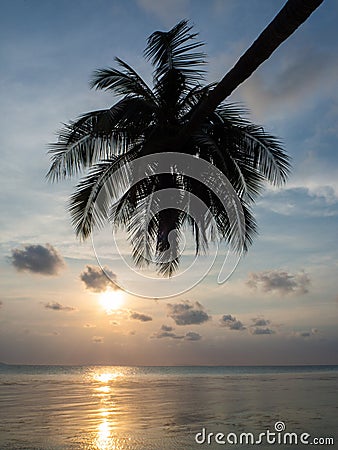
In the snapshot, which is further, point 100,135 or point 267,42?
point 100,135

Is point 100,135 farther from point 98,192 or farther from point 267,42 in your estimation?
point 267,42

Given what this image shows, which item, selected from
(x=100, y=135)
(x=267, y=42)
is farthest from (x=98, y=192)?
(x=267, y=42)

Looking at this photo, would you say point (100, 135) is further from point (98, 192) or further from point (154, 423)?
point (154, 423)

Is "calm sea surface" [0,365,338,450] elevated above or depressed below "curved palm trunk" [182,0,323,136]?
below

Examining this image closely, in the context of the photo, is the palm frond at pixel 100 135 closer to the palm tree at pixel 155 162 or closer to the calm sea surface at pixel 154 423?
the palm tree at pixel 155 162

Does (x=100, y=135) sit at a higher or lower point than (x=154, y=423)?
higher

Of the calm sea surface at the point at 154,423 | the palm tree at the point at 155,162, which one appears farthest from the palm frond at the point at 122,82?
the calm sea surface at the point at 154,423

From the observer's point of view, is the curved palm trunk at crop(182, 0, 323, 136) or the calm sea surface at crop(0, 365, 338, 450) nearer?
the curved palm trunk at crop(182, 0, 323, 136)

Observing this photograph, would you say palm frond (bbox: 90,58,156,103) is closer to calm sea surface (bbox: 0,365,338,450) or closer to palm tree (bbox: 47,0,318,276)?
palm tree (bbox: 47,0,318,276)

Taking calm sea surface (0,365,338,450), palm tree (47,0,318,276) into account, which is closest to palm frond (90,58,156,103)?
palm tree (47,0,318,276)

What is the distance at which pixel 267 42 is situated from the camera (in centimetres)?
523

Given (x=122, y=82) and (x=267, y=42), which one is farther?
(x=122, y=82)

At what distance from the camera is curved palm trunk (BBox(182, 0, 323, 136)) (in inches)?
186

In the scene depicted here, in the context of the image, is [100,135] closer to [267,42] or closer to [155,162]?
[155,162]
